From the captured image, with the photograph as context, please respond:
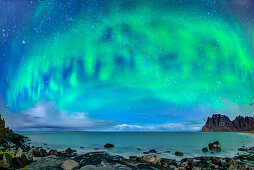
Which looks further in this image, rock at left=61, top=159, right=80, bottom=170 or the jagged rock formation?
the jagged rock formation

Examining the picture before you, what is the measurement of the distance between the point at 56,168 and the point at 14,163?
6171 mm

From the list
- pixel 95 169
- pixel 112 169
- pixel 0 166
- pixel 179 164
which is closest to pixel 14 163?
pixel 0 166

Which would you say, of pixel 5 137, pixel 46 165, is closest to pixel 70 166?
pixel 46 165

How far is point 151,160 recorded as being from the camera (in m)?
31.4

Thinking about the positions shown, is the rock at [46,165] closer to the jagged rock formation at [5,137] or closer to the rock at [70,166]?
the rock at [70,166]

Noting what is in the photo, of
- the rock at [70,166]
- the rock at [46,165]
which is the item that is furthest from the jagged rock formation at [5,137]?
the rock at [70,166]

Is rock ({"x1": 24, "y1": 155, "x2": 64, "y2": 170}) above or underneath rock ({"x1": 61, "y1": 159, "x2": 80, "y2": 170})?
underneath

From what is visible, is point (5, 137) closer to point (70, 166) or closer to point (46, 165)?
point (46, 165)

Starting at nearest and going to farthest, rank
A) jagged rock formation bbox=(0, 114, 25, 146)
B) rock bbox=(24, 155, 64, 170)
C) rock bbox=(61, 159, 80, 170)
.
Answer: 1. rock bbox=(61, 159, 80, 170)
2. rock bbox=(24, 155, 64, 170)
3. jagged rock formation bbox=(0, 114, 25, 146)

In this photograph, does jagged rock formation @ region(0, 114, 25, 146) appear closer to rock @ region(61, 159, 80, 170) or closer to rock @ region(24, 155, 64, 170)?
Result: rock @ region(24, 155, 64, 170)

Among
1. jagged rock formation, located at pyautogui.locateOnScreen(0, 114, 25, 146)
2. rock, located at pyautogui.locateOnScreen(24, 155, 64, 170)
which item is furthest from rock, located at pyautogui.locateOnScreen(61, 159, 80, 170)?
jagged rock formation, located at pyautogui.locateOnScreen(0, 114, 25, 146)

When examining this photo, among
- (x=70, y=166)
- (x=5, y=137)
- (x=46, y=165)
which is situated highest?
(x=70, y=166)

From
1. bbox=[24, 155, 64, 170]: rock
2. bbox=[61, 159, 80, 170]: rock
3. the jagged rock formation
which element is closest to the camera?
bbox=[61, 159, 80, 170]: rock

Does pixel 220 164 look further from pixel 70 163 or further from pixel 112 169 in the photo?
pixel 70 163
